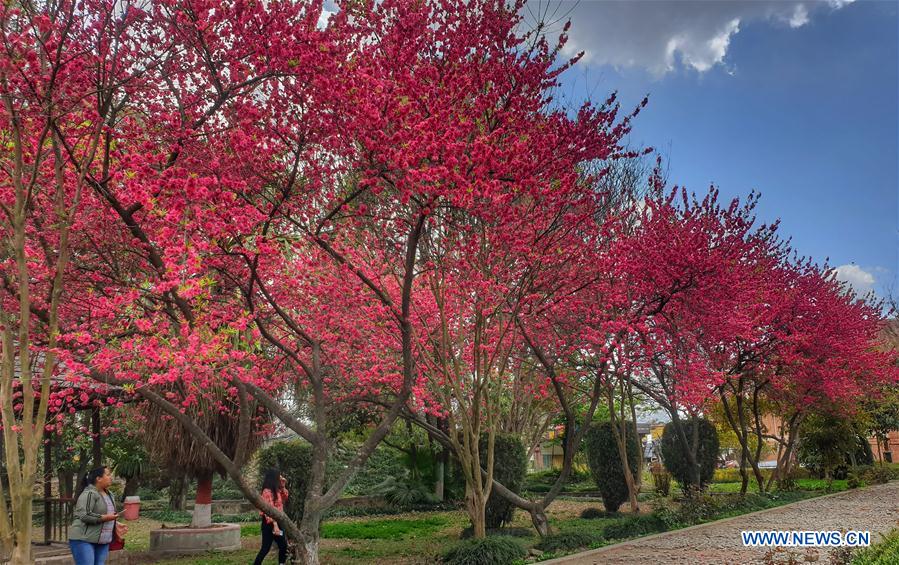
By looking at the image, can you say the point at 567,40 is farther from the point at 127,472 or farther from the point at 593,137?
the point at 127,472

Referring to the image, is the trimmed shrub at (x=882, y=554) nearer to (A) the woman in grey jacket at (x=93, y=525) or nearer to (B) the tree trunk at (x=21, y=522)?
(B) the tree trunk at (x=21, y=522)

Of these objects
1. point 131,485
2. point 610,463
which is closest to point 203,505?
point 610,463

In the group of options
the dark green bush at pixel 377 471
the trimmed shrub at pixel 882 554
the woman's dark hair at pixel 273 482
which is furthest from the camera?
the dark green bush at pixel 377 471

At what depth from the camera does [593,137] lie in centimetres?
700

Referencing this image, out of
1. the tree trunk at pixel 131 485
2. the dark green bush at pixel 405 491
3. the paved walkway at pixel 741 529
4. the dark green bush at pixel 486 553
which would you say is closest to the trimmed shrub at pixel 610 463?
the paved walkway at pixel 741 529

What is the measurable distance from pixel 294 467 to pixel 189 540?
205cm

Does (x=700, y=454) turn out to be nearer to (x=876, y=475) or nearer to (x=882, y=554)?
(x=876, y=475)

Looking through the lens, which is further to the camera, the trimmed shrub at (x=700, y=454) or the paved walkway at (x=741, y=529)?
the trimmed shrub at (x=700, y=454)

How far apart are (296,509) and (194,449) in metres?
1.96

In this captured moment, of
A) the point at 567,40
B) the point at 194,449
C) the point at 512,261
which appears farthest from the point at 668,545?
the point at 194,449

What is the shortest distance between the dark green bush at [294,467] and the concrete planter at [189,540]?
1279 mm

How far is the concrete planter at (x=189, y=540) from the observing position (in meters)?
10.5

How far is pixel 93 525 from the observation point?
612cm

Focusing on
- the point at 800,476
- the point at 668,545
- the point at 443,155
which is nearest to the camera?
the point at 443,155
